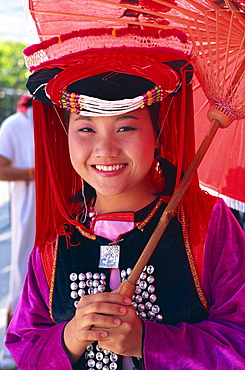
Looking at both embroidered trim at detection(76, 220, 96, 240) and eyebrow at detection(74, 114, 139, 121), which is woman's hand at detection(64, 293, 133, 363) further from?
eyebrow at detection(74, 114, 139, 121)

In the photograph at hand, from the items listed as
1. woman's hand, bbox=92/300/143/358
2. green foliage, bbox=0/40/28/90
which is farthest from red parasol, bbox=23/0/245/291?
green foliage, bbox=0/40/28/90

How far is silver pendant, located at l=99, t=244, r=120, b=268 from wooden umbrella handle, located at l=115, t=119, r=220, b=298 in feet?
0.65

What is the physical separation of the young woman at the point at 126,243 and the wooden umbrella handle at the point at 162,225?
0.17 feet

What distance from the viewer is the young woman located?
1.72 metres

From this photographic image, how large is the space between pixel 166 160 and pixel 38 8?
75 centimetres

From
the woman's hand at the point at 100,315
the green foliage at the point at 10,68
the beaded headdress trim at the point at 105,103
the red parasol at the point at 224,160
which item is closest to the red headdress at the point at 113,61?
the beaded headdress trim at the point at 105,103

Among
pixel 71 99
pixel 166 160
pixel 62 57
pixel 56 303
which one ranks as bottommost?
pixel 56 303

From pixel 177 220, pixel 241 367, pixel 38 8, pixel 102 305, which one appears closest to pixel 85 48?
pixel 38 8

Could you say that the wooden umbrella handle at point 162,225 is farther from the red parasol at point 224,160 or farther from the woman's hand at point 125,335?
the red parasol at point 224,160

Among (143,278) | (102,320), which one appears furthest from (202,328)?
(102,320)

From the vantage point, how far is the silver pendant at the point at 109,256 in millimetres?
1925

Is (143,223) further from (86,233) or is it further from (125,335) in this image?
(125,335)

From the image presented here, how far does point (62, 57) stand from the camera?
1.80 metres

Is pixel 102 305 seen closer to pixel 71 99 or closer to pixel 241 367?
pixel 241 367
